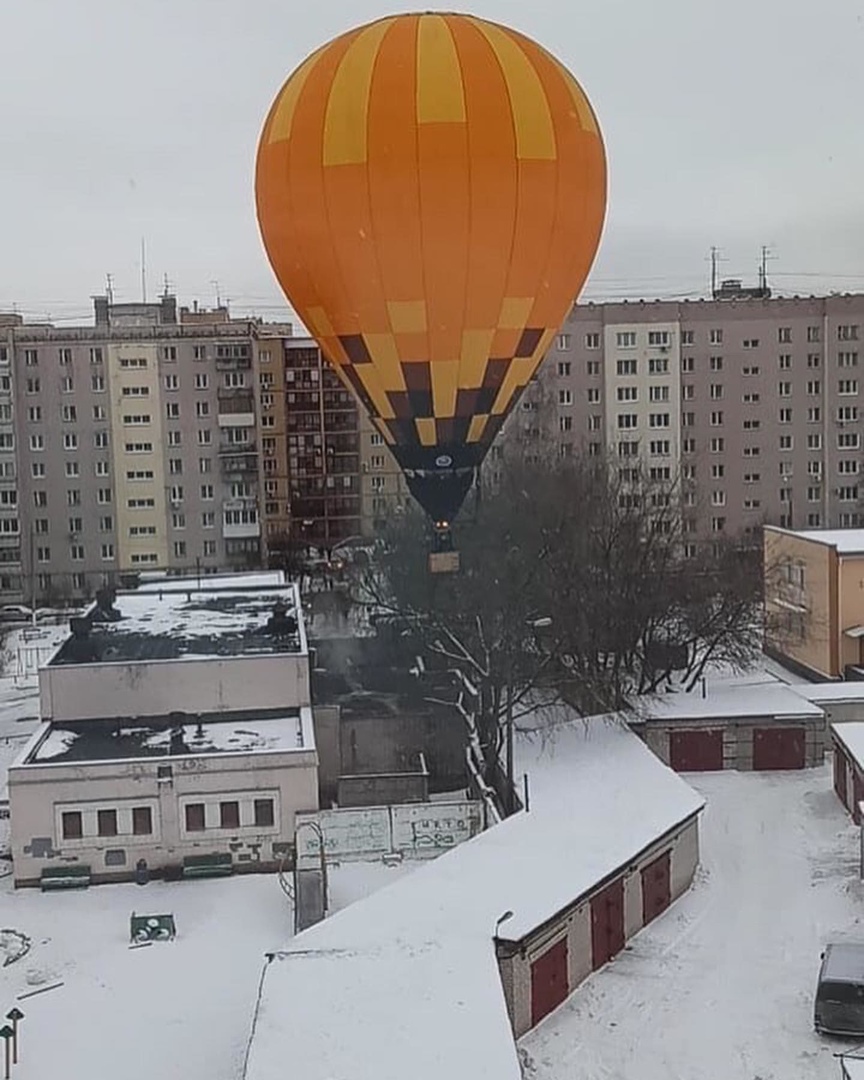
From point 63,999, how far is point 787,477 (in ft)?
130

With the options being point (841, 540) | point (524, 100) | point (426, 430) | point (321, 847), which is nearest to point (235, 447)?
point (841, 540)

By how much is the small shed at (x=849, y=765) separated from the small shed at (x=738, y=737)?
203cm

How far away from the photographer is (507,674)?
25250mm

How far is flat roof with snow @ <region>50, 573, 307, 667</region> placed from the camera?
25781 mm

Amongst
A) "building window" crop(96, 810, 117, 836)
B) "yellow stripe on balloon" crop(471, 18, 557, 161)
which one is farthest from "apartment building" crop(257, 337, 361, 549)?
"yellow stripe on balloon" crop(471, 18, 557, 161)

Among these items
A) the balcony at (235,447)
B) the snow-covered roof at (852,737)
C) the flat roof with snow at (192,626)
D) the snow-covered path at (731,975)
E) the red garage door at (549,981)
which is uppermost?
the balcony at (235,447)

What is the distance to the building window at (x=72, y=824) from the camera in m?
21.5

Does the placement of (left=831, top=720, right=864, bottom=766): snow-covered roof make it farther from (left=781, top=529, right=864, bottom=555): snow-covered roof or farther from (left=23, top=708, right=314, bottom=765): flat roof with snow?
(left=23, top=708, right=314, bottom=765): flat roof with snow

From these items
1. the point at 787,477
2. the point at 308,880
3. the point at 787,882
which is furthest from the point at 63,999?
the point at 787,477

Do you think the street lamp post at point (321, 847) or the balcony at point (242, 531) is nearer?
Answer: the street lamp post at point (321, 847)

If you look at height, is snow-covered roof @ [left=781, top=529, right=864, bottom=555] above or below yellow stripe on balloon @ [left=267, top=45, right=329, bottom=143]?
below

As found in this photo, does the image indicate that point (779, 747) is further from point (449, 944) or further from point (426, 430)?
point (426, 430)

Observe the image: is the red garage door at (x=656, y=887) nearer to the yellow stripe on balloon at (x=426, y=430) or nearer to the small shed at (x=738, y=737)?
the yellow stripe on balloon at (x=426, y=430)

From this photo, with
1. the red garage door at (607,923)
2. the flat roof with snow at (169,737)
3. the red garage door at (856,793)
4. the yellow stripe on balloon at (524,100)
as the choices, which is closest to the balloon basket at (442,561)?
the yellow stripe on balloon at (524,100)
